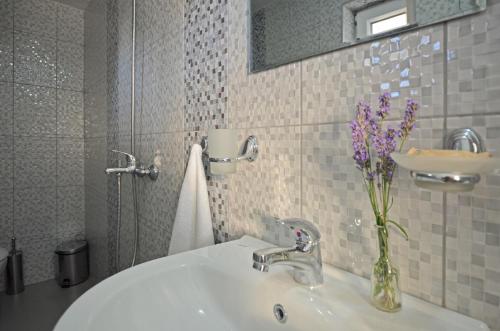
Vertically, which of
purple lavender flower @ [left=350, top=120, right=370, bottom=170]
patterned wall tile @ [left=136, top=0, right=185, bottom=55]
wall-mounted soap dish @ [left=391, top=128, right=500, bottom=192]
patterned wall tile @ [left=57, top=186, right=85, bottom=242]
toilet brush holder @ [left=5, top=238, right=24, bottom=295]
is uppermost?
patterned wall tile @ [left=136, top=0, right=185, bottom=55]

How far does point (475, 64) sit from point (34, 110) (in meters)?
2.52

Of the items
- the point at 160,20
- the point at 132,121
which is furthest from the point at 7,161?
the point at 160,20

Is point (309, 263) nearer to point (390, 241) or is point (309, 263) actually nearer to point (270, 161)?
point (390, 241)

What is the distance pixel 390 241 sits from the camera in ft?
1.72

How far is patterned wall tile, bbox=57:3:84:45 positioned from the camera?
215cm

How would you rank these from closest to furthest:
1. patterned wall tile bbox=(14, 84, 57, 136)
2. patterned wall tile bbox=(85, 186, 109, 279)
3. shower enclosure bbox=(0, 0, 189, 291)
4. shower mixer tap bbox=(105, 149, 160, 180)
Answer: shower mixer tap bbox=(105, 149, 160, 180) → shower enclosure bbox=(0, 0, 189, 291) → patterned wall tile bbox=(85, 186, 109, 279) → patterned wall tile bbox=(14, 84, 57, 136)

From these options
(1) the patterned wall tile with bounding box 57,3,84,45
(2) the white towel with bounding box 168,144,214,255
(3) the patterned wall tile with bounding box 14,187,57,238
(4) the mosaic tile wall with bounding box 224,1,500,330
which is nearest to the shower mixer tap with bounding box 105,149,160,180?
(2) the white towel with bounding box 168,144,214,255

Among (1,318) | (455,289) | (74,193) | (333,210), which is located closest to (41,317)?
(1,318)

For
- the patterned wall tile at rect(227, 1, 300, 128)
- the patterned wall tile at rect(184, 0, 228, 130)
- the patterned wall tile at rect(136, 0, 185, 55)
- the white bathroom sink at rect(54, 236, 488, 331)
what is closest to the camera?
the white bathroom sink at rect(54, 236, 488, 331)

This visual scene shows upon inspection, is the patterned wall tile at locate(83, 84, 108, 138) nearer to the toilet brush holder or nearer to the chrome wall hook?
the toilet brush holder

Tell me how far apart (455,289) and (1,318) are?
2.33 meters

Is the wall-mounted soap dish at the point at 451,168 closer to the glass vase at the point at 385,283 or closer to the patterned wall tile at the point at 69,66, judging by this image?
the glass vase at the point at 385,283

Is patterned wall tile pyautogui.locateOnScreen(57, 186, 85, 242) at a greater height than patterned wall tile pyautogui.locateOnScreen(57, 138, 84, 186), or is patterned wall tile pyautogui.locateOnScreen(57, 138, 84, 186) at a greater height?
patterned wall tile pyautogui.locateOnScreen(57, 138, 84, 186)

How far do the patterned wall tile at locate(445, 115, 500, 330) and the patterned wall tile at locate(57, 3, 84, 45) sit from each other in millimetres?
2603
